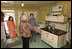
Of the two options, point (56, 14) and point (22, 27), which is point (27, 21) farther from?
point (56, 14)

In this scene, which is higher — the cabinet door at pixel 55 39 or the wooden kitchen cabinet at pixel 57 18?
the wooden kitchen cabinet at pixel 57 18

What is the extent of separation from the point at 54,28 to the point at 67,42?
0.49m

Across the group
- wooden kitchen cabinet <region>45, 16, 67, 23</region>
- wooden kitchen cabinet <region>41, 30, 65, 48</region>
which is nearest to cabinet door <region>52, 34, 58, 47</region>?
wooden kitchen cabinet <region>41, 30, 65, 48</region>

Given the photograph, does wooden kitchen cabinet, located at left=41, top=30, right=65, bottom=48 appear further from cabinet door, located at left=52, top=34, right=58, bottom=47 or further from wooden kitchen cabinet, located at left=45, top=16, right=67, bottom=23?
wooden kitchen cabinet, located at left=45, top=16, right=67, bottom=23

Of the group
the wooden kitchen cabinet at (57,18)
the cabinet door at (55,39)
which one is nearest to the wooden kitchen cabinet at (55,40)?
the cabinet door at (55,39)

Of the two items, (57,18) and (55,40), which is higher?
(57,18)

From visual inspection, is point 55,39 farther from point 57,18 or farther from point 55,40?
point 57,18

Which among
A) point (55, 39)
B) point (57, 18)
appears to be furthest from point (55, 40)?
point (57, 18)

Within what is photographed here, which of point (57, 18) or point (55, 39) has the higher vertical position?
point (57, 18)

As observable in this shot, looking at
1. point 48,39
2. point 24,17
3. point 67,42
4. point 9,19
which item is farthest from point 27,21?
point 67,42

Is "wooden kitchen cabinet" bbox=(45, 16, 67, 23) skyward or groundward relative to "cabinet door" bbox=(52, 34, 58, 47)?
skyward

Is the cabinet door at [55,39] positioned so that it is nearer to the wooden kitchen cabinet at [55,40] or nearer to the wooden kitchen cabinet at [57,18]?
the wooden kitchen cabinet at [55,40]

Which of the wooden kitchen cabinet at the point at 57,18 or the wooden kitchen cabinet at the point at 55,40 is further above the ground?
the wooden kitchen cabinet at the point at 57,18

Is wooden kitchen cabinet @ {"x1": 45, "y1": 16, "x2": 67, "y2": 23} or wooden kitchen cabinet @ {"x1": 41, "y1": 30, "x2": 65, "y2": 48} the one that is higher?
wooden kitchen cabinet @ {"x1": 45, "y1": 16, "x2": 67, "y2": 23}
